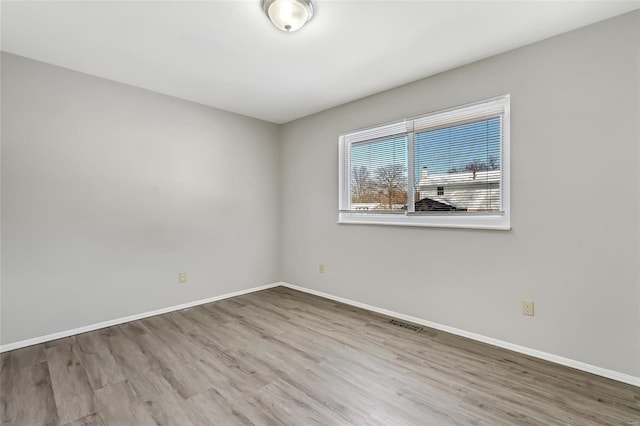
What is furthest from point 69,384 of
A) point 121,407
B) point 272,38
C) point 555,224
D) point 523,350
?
point 555,224

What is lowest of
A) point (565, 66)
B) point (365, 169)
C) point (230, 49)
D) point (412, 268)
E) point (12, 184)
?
point (412, 268)

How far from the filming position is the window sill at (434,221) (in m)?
2.48

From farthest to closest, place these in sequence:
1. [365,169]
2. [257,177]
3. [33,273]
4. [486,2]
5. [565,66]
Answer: [257,177] → [365,169] → [33,273] → [565,66] → [486,2]

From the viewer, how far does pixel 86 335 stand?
105 inches

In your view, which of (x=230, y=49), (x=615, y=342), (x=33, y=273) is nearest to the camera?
(x=615, y=342)

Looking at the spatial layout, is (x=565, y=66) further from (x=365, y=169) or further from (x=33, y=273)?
(x=33, y=273)

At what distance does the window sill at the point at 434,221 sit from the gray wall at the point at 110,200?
5.03ft

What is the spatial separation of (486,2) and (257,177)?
10.3 feet

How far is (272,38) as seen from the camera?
7.15ft

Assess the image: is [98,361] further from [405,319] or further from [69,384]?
[405,319]

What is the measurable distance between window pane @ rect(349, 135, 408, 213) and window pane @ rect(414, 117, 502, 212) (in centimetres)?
19

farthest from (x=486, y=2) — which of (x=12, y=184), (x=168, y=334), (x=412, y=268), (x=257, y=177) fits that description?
(x=12, y=184)

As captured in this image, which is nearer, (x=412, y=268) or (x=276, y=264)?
(x=412, y=268)

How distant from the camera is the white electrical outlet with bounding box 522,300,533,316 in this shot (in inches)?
88.6
